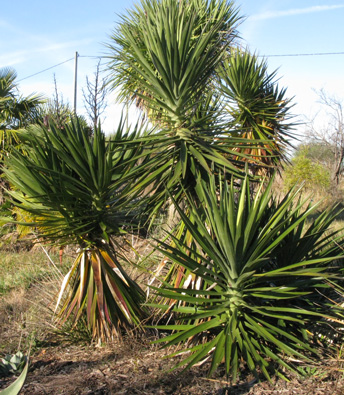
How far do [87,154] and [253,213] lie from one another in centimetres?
191

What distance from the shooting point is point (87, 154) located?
14.7 ft

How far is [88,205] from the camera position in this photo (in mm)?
4551

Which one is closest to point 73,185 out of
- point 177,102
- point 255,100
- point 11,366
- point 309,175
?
point 177,102

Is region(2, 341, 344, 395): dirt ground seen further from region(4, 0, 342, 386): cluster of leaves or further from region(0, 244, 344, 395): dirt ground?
region(4, 0, 342, 386): cluster of leaves

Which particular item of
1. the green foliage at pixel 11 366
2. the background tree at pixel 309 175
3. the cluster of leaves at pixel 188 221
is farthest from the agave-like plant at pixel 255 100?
the background tree at pixel 309 175

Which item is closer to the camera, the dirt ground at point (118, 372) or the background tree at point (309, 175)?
the dirt ground at point (118, 372)

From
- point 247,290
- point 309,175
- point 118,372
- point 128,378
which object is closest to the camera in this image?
point 247,290

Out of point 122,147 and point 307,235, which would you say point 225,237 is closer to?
point 307,235

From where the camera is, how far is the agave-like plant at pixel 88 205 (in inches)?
171

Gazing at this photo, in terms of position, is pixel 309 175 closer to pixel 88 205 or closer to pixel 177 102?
pixel 177 102

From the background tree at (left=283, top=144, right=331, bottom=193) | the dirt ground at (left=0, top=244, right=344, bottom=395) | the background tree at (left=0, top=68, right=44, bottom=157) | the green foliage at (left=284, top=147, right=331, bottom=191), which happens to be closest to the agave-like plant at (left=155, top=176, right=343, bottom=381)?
the dirt ground at (left=0, top=244, right=344, bottom=395)

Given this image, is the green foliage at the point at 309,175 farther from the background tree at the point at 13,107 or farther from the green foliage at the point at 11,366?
the green foliage at the point at 11,366

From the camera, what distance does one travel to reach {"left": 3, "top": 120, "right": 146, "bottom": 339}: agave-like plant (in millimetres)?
4336

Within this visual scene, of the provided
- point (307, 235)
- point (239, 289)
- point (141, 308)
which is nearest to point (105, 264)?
point (141, 308)
